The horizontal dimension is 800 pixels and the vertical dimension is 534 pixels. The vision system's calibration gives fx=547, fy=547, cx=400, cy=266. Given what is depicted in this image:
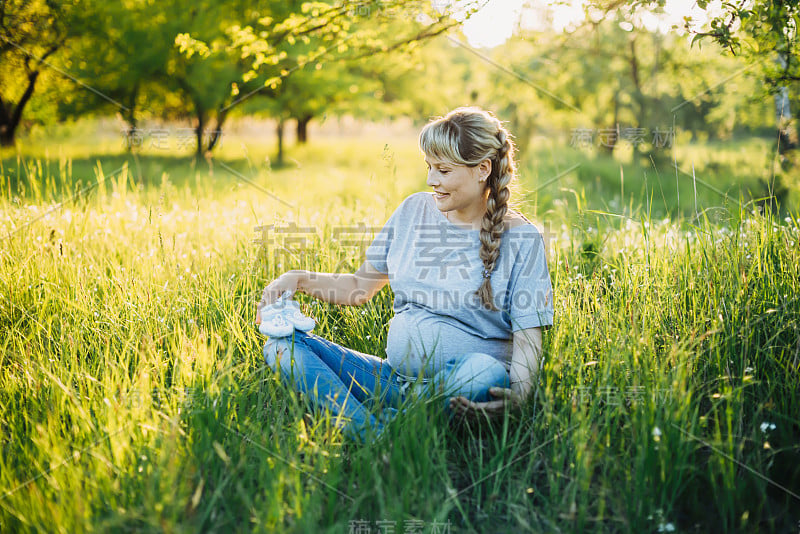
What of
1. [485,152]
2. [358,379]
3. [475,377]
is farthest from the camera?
[358,379]

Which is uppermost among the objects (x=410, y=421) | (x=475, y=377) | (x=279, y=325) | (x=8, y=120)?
(x=8, y=120)

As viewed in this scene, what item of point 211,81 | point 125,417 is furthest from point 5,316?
point 211,81

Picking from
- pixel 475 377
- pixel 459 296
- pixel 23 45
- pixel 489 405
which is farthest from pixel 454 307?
pixel 23 45

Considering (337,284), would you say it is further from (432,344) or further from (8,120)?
(8,120)

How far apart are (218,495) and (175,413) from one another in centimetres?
47

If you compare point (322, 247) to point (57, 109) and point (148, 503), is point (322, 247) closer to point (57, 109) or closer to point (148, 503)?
point (148, 503)

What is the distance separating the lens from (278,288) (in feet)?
8.17

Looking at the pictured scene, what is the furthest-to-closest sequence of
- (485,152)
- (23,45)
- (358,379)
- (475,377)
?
(23,45) → (358,379) → (485,152) → (475,377)

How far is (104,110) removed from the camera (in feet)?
46.0

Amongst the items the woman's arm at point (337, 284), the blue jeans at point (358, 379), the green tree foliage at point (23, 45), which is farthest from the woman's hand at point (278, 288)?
the green tree foliage at point (23, 45)

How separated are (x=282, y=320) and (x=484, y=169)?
3.57 ft

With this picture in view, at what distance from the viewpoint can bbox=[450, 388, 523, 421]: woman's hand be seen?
2068mm

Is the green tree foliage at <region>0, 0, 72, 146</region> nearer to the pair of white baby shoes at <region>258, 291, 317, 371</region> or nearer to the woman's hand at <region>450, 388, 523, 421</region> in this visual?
the pair of white baby shoes at <region>258, 291, 317, 371</region>

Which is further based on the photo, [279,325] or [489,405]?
[279,325]
